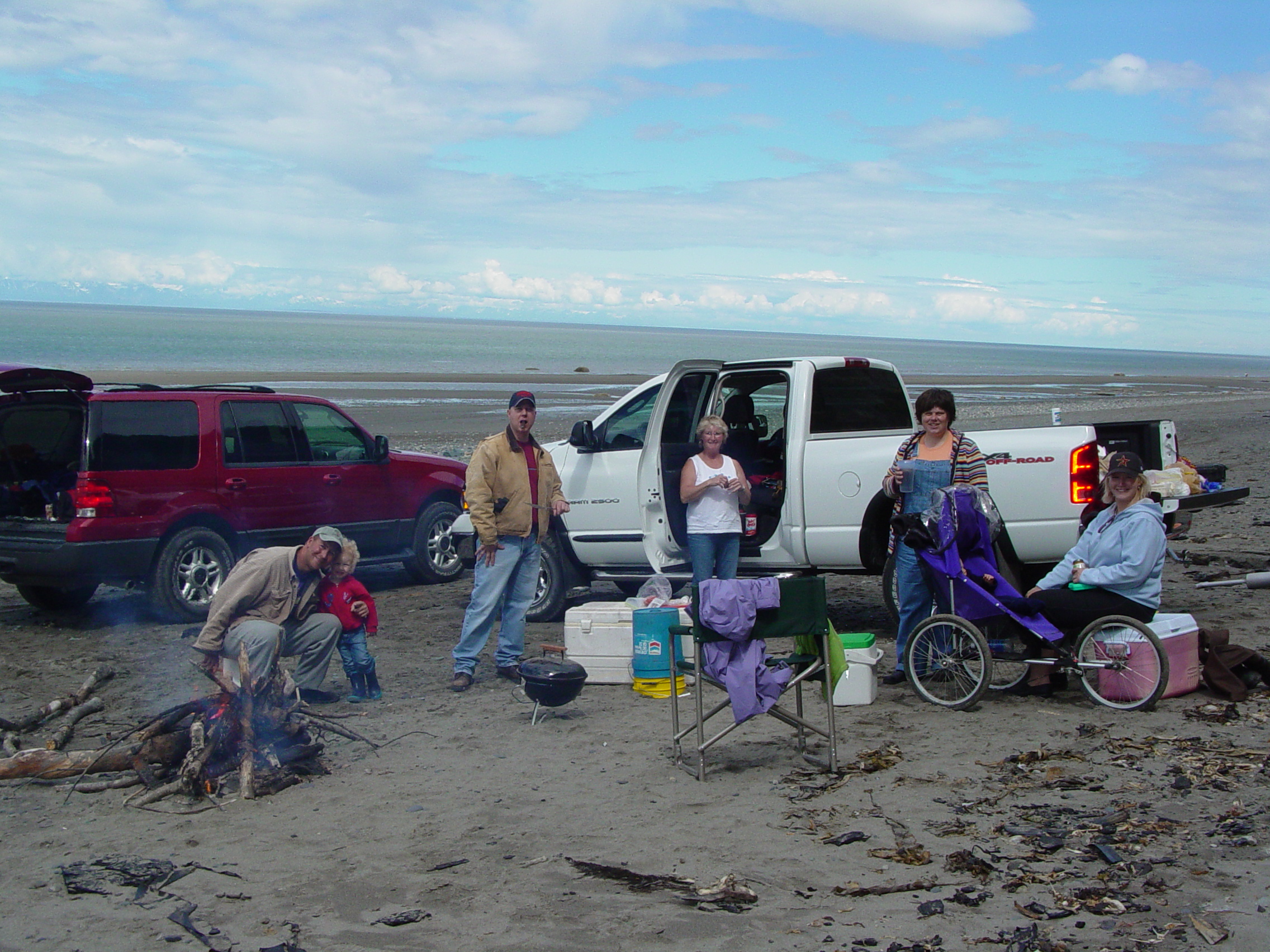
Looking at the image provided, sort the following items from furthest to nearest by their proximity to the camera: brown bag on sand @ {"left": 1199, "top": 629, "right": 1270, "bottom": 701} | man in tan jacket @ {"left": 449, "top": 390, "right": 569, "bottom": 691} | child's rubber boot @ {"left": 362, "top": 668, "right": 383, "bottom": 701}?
1. man in tan jacket @ {"left": 449, "top": 390, "right": 569, "bottom": 691}
2. child's rubber boot @ {"left": 362, "top": 668, "right": 383, "bottom": 701}
3. brown bag on sand @ {"left": 1199, "top": 629, "right": 1270, "bottom": 701}

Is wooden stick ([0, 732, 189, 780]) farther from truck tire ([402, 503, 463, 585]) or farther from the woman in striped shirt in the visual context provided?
truck tire ([402, 503, 463, 585])

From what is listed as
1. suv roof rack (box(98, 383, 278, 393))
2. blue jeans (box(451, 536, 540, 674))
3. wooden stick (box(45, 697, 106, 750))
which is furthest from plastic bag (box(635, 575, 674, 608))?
suv roof rack (box(98, 383, 278, 393))

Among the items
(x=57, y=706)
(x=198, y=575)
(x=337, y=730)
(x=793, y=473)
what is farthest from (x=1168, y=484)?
(x=198, y=575)

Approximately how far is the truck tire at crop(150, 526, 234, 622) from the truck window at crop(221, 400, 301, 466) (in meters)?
0.72

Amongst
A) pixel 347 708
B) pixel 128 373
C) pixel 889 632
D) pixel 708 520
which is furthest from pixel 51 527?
pixel 128 373

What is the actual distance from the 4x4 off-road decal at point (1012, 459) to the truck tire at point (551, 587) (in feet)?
11.2

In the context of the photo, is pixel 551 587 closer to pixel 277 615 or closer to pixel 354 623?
pixel 354 623

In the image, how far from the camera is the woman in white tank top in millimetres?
7578

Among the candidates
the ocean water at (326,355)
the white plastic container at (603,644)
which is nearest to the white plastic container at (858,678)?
the white plastic container at (603,644)

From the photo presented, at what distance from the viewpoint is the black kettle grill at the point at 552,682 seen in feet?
20.3

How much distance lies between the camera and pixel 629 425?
29.7ft

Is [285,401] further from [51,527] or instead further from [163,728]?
[163,728]

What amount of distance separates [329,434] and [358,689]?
3850 millimetres

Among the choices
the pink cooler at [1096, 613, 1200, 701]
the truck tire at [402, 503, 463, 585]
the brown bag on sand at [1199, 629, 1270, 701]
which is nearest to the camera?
the pink cooler at [1096, 613, 1200, 701]
